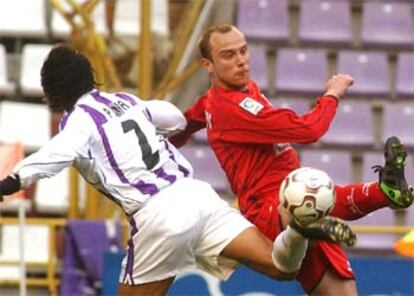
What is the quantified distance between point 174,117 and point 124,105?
0.43m

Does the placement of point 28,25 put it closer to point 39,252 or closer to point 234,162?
point 39,252

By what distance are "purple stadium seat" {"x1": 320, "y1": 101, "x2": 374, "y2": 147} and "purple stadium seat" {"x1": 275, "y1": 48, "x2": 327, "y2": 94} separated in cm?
37

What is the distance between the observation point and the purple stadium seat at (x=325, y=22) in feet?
43.3

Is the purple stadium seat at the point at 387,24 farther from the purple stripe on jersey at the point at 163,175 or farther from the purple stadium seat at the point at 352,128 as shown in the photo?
the purple stripe on jersey at the point at 163,175

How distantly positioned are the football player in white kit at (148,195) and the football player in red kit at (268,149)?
213 millimetres

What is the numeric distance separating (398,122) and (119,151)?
661 centimetres

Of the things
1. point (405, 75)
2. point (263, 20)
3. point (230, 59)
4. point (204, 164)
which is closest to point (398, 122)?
point (405, 75)

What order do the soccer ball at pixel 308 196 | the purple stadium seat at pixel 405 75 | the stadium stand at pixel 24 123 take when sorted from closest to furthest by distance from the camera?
the soccer ball at pixel 308 196 < the stadium stand at pixel 24 123 < the purple stadium seat at pixel 405 75

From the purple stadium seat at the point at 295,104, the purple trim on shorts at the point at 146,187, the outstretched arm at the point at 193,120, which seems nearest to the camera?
the purple trim on shorts at the point at 146,187

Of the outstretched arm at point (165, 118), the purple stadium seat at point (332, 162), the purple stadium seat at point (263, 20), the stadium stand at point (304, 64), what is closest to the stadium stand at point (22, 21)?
the stadium stand at point (304, 64)

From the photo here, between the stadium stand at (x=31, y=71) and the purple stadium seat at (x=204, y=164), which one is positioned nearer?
the purple stadium seat at (x=204, y=164)

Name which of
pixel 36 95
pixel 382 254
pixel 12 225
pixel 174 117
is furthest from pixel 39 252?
pixel 174 117

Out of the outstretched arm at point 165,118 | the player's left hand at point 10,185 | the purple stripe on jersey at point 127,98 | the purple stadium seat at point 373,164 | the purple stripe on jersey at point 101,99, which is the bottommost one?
the purple stadium seat at point 373,164

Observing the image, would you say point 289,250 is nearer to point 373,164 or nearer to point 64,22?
point 373,164
